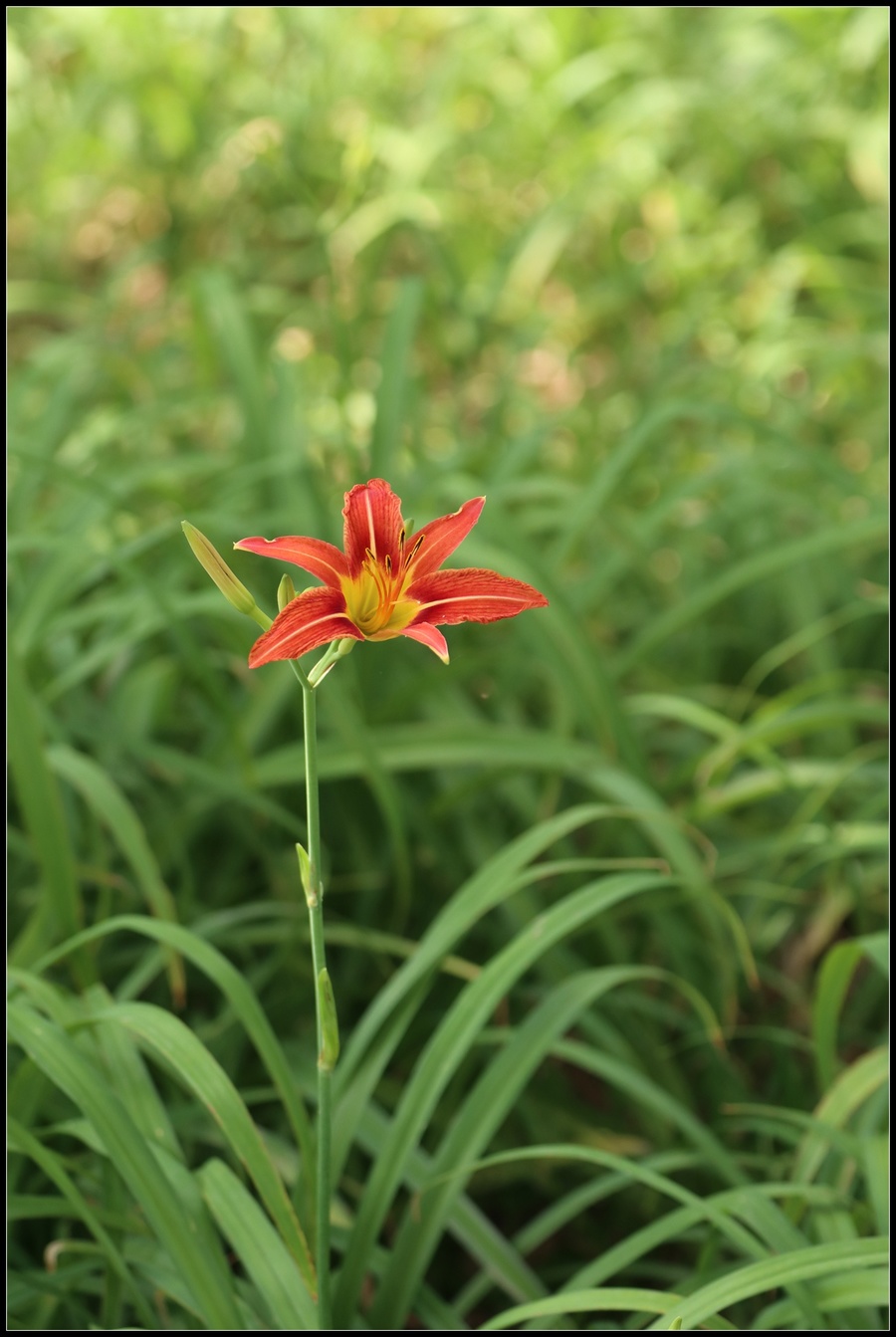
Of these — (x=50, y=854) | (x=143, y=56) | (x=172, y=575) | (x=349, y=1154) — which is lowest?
(x=349, y=1154)

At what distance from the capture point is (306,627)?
1.97 ft

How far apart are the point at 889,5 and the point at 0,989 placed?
3062mm

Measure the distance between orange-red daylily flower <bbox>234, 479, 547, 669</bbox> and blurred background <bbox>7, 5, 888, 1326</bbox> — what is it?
1.95 ft

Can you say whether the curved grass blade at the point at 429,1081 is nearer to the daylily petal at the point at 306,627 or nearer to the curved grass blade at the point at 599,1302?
the curved grass blade at the point at 599,1302

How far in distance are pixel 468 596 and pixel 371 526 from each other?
0.07 metres

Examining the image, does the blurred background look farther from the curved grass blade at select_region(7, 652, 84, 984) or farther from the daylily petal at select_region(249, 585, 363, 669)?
the daylily petal at select_region(249, 585, 363, 669)

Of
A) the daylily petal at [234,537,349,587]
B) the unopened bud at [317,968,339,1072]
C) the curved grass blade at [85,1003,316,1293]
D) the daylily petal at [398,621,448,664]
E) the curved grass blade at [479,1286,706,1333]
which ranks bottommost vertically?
the curved grass blade at [479,1286,706,1333]

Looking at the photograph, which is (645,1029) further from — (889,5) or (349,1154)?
(889,5)

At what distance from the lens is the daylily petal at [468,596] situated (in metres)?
0.63

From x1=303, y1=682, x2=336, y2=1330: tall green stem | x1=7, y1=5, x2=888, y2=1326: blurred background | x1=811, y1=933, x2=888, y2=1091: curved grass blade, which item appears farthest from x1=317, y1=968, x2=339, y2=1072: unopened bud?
x1=811, y1=933, x2=888, y2=1091: curved grass blade

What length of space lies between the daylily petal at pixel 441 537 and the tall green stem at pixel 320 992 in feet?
0.32

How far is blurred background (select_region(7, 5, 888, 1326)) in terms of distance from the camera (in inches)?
55.0

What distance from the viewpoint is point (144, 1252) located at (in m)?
1.01

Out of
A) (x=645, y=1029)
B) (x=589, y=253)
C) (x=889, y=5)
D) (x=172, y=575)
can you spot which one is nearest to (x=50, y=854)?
(x=172, y=575)
